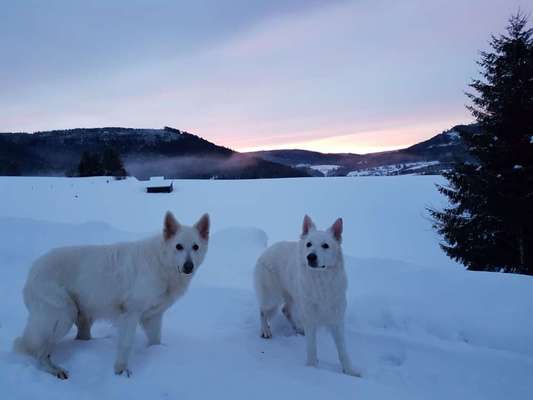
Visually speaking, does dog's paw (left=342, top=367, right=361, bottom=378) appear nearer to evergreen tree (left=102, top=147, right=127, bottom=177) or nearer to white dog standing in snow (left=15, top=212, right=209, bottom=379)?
white dog standing in snow (left=15, top=212, right=209, bottom=379)

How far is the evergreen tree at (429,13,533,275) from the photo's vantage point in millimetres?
9656

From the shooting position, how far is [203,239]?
168 inches

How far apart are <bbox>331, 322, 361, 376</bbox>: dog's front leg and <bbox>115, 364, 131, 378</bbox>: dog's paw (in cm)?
240

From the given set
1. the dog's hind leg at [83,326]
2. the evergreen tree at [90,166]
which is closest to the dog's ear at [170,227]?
the dog's hind leg at [83,326]

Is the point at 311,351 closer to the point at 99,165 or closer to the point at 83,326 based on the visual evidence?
the point at 83,326

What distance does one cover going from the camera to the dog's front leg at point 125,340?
3646mm

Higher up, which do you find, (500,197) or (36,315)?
(500,197)

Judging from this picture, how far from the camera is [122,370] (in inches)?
143

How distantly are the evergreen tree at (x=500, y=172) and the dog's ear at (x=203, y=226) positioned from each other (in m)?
8.67

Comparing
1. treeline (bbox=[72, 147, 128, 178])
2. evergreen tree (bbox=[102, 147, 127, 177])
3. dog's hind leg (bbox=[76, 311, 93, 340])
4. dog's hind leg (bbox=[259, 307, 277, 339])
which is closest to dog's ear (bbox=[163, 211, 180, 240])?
dog's hind leg (bbox=[76, 311, 93, 340])

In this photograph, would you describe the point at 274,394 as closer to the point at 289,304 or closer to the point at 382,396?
the point at 382,396

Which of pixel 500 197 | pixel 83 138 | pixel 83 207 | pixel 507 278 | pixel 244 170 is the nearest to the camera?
pixel 507 278

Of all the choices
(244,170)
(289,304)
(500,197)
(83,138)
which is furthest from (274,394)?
(83,138)

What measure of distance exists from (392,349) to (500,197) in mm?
6978
